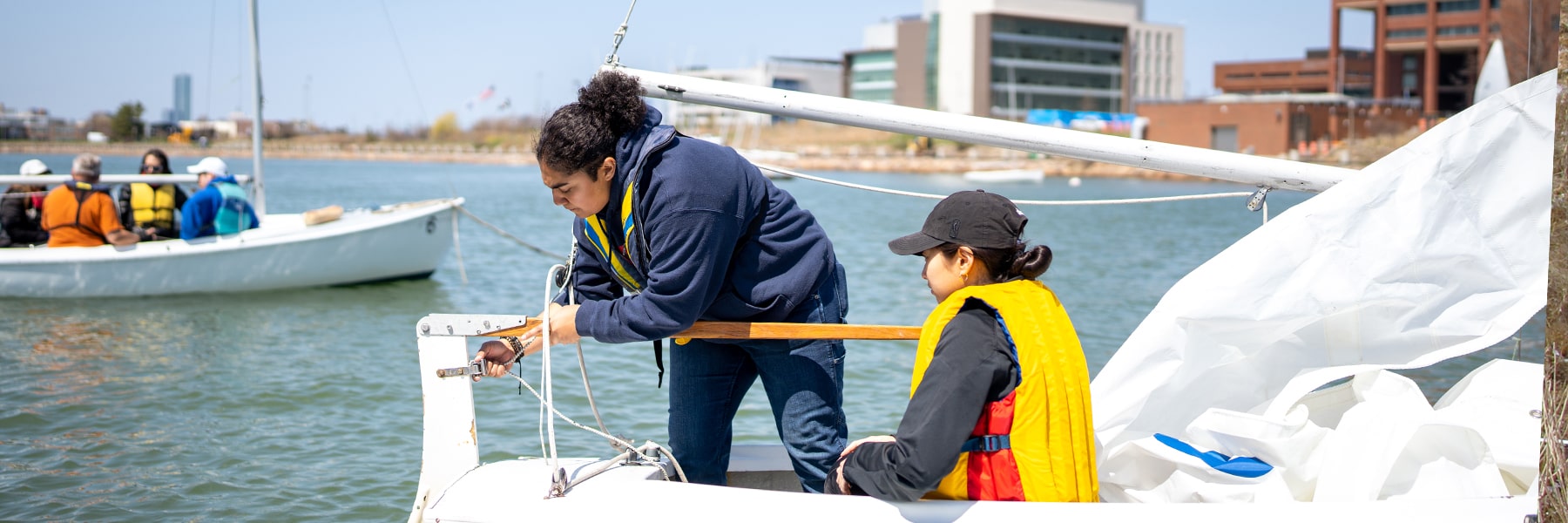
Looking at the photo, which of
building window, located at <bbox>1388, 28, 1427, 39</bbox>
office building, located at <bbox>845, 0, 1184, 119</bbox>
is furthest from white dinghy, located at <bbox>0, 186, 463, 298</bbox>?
office building, located at <bbox>845, 0, 1184, 119</bbox>

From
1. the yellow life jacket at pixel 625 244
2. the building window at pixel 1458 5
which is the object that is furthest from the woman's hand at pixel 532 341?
the building window at pixel 1458 5

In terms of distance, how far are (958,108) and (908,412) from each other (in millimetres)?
96040

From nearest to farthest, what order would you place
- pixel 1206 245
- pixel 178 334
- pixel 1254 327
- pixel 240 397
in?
pixel 1254 327, pixel 240 397, pixel 178 334, pixel 1206 245

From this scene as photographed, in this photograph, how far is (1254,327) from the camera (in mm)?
3199

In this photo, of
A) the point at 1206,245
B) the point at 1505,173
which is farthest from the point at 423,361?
the point at 1206,245

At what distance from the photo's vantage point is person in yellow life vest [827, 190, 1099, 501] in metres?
2.21

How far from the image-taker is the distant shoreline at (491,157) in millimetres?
74250

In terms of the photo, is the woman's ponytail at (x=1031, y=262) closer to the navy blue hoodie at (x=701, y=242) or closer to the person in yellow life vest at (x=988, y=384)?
the person in yellow life vest at (x=988, y=384)

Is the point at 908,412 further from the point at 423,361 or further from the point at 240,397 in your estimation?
the point at 240,397

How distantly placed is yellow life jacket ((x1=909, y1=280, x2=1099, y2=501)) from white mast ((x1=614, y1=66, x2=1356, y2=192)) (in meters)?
1.12

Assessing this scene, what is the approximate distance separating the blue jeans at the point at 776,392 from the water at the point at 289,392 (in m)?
2.72

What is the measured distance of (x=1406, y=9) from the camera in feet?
244

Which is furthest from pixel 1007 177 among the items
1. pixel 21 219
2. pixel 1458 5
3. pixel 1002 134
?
pixel 1002 134

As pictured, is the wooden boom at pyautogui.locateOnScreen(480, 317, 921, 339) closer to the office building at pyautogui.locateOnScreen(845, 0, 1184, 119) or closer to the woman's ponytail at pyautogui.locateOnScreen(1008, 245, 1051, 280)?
the woman's ponytail at pyautogui.locateOnScreen(1008, 245, 1051, 280)
